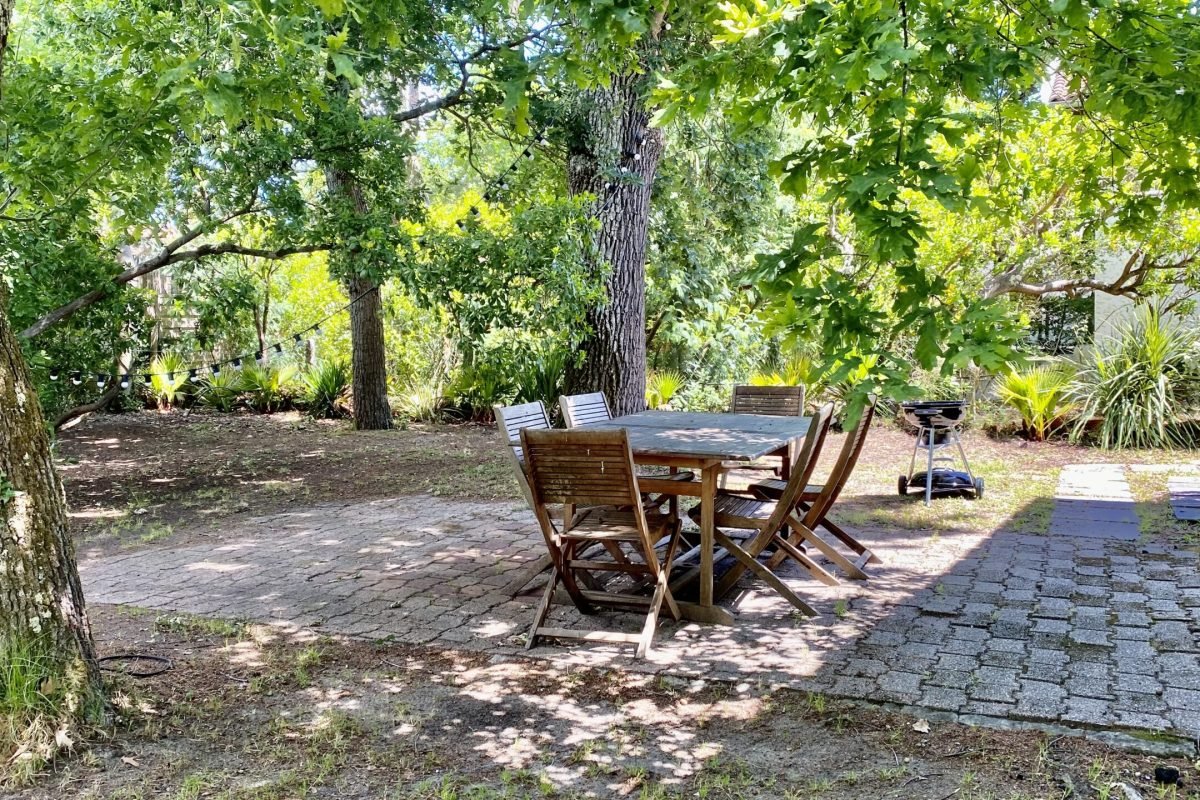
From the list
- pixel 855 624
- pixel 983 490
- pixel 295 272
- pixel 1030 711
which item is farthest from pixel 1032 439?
pixel 295 272

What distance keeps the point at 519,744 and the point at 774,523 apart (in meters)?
A: 1.87

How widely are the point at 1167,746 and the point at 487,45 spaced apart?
23.0 ft

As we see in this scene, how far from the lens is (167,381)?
1578cm

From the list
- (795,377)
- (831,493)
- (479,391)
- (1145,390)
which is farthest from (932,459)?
(479,391)

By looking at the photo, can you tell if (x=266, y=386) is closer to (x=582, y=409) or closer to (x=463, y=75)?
(x=463, y=75)

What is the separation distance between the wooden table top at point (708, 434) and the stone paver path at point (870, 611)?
85 centimetres

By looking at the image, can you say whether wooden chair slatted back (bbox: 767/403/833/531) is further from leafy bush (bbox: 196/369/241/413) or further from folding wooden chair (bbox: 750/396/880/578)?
leafy bush (bbox: 196/369/241/413)

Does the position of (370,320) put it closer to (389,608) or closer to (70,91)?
(70,91)

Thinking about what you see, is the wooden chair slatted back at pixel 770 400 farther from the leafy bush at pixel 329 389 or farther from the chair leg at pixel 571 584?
the leafy bush at pixel 329 389

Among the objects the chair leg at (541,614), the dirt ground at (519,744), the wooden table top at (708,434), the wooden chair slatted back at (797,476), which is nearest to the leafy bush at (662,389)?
the wooden table top at (708,434)

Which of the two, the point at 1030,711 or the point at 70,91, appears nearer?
the point at 1030,711

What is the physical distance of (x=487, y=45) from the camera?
7891 millimetres

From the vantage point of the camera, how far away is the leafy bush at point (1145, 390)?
399 inches

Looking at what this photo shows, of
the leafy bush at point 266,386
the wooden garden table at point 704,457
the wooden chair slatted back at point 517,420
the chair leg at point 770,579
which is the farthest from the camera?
the leafy bush at point 266,386
